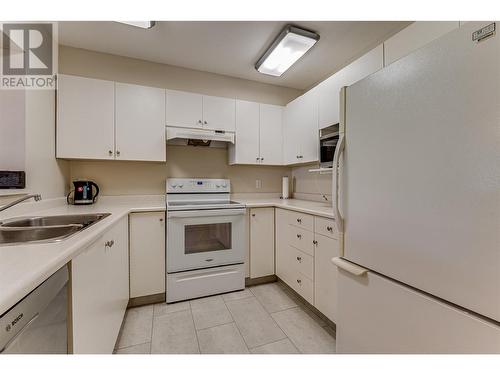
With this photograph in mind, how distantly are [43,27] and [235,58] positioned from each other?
1660mm

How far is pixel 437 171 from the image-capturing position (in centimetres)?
77

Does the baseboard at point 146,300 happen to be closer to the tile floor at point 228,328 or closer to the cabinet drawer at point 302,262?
the tile floor at point 228,328

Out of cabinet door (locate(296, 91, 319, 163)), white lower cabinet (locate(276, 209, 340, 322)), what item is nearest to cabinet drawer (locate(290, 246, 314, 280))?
white lower cabinet (locate(276, 209, 340, 322))

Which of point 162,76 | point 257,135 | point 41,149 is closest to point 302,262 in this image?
point 257,135

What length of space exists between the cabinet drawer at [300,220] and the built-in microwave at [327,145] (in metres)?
0.50

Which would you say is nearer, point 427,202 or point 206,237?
point 427,202

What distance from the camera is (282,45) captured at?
1982 millimetres

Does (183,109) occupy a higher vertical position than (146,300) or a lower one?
higher

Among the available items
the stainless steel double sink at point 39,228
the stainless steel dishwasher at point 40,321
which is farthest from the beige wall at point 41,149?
the stainless steel dishwasher at point 40,321

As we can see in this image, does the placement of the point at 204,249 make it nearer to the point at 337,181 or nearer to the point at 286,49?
the point at 337,181

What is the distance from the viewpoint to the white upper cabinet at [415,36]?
117cm

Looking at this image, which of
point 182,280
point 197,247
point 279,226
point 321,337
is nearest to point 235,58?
point 279,226

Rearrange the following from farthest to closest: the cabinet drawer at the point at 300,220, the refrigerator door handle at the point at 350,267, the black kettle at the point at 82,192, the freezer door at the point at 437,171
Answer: the black kettle at the point at 82,192 → the cabinet drawer at the point at 300,220 → the refrigerator door handle at the point at 350,267 → the freezer door at the point at 437,171

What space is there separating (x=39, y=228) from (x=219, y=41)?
1998 millimetres
